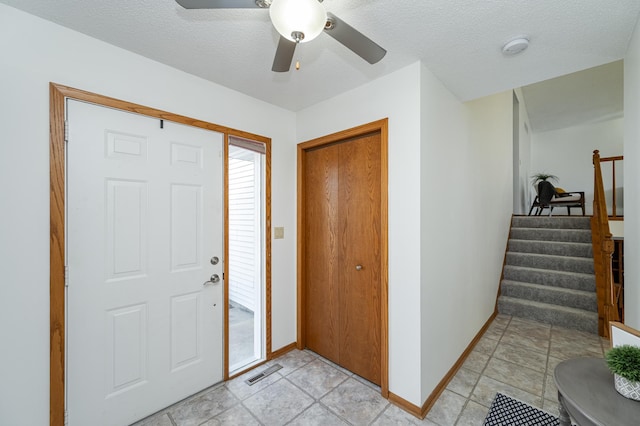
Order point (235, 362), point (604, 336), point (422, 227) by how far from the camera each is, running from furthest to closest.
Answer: point (604, 336)
point (235, 362)
point (422, 227)

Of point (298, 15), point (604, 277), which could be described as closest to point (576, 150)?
point (604, 277)

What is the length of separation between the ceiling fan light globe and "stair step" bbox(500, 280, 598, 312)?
434 cm

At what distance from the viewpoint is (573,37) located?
1.60 metres

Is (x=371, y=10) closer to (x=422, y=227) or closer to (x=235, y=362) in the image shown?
(x=422, y=227)

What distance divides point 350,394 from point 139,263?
6.15ft

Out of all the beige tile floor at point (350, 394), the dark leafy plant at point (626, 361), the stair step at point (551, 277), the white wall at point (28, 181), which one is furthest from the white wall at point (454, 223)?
the white wall at point (28, 181)

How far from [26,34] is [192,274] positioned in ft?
5.65

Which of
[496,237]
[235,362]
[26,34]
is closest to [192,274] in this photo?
[235,362]

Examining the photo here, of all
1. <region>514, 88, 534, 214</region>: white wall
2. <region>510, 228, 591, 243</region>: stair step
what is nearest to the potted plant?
<region>510, 228, 591, 243</region>: stair step

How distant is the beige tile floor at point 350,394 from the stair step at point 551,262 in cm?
122

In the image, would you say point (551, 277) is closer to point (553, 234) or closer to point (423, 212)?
point (553, 234)

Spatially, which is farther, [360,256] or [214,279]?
[360,256]

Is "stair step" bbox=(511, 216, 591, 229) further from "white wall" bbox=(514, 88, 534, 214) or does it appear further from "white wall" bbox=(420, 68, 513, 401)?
"white wall" bbox=(420, 68, 513, 401)

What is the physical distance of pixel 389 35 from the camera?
162 centimetres
